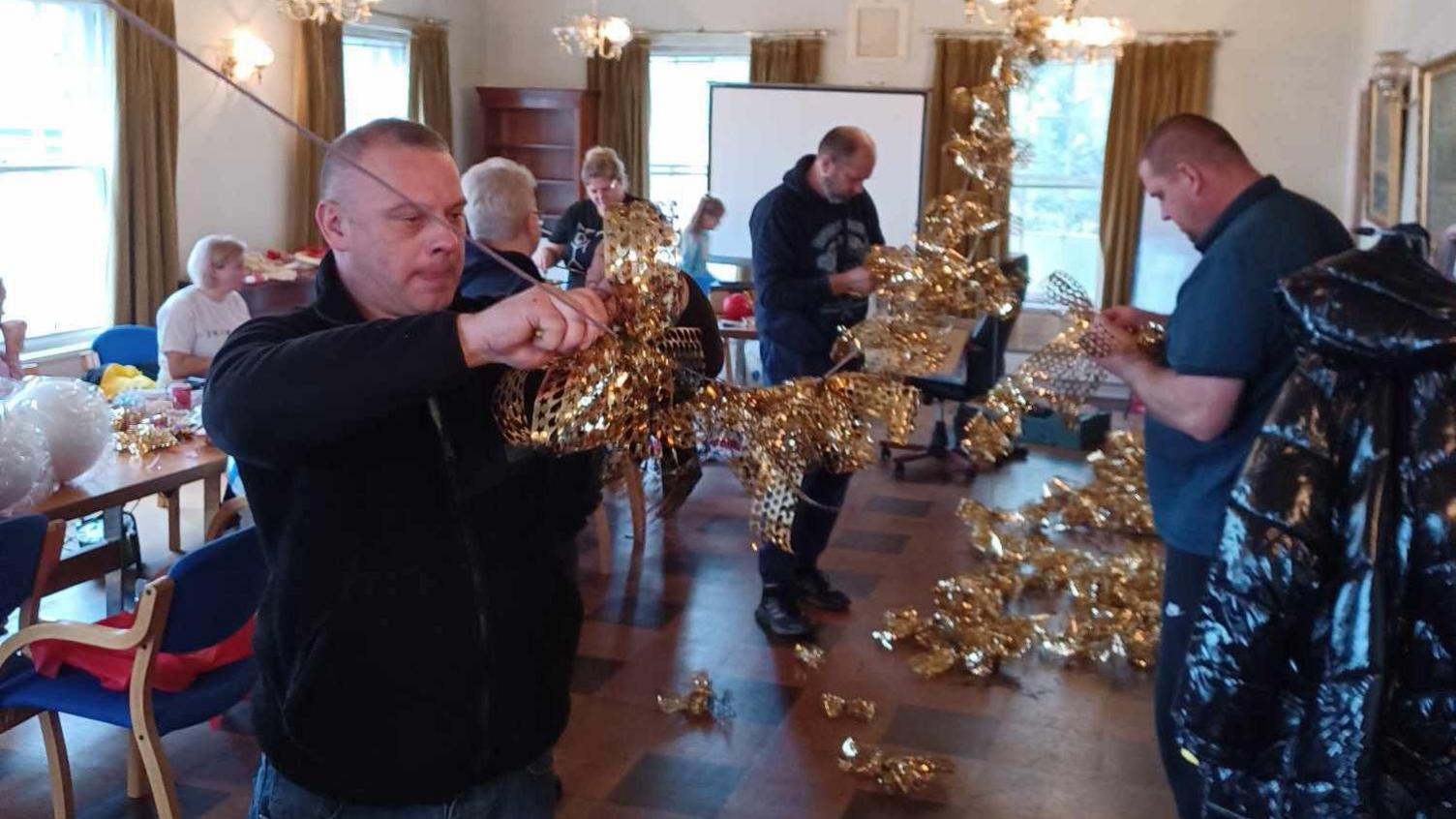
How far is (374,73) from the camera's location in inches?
400

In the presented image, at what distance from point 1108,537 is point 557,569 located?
15.6 ft

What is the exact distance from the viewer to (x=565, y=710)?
1.69m

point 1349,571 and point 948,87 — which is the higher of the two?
point 948,87

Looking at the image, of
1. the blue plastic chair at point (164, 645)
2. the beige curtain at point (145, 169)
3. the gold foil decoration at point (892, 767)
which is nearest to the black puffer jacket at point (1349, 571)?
the gold foil decoration at point (892, 767)

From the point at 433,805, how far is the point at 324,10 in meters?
8.09

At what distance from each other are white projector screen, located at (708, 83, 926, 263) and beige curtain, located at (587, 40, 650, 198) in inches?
35.9

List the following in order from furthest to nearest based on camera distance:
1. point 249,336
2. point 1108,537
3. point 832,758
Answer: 1. point 1108,537
2. point 832,758
3. point 249,336

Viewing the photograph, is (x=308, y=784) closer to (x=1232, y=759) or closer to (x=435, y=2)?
(x=1232, y=759)

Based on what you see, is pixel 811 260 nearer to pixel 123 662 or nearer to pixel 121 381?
pixel 123 662

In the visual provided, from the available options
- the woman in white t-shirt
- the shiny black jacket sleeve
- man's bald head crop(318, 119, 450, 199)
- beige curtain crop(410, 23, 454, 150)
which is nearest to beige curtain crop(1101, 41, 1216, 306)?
beige curtain crop(410, 23, 454, 150)

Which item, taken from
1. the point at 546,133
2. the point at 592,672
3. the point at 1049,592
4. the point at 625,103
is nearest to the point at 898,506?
the point at 1049,592

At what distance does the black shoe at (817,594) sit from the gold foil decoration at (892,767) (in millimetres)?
1152

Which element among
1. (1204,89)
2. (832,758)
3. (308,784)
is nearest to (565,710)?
(308,784)

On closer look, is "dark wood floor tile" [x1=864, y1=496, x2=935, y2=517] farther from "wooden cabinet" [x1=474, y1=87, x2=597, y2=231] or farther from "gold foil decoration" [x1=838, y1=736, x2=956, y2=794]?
"wooden cabinet" [x1=474, y1=87, x2=597, y2=231]
